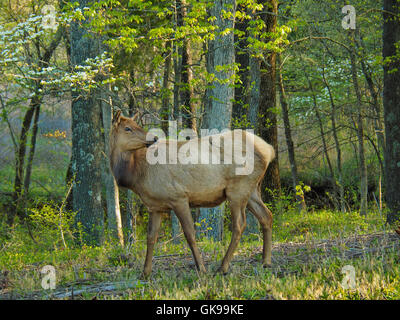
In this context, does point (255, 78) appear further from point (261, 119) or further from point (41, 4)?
point (41, 4)

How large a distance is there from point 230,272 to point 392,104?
22.4 feet

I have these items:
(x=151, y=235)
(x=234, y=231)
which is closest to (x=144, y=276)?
(x=151, y=235)

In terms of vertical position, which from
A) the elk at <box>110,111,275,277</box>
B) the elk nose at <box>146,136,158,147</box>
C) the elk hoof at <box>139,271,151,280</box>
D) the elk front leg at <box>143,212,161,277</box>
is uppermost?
the elk nose at <box>146,136,158,147</box>

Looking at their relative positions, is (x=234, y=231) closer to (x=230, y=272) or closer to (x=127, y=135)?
(x=230, y=272)

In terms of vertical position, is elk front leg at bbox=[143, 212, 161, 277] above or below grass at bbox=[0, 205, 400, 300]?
above

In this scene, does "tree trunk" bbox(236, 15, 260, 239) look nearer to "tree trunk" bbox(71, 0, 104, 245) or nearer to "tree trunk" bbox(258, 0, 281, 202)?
"tree trunk" bbox(258, 0, 281, 202)

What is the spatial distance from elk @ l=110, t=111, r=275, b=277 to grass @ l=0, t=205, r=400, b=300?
507 millimetres

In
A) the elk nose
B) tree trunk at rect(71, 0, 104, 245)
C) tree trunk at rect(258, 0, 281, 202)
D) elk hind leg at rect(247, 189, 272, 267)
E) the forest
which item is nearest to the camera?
the forest

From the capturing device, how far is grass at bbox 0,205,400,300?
5750 mm

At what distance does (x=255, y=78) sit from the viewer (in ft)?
42.3

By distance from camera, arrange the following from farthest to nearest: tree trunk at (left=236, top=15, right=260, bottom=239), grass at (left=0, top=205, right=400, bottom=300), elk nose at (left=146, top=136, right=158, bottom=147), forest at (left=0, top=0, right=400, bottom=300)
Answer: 1. tree trunk at (left=236, top=15, right=260, bottom=239)
2. elk nose at (left=146, top=136, right=158, bottom=147)
3. forest at (left=0, top=0, right=400, bottom=300)
4. grass at (left=0, top=205, right=400, bottom=300)

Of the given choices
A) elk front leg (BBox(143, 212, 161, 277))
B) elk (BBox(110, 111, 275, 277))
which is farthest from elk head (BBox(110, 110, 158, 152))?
elk front leg (BBox(143, 212, 161, 277))

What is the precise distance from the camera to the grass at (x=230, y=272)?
5.75 meters

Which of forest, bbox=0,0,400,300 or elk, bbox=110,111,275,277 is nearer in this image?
forest, bbox=0,0,400,300
